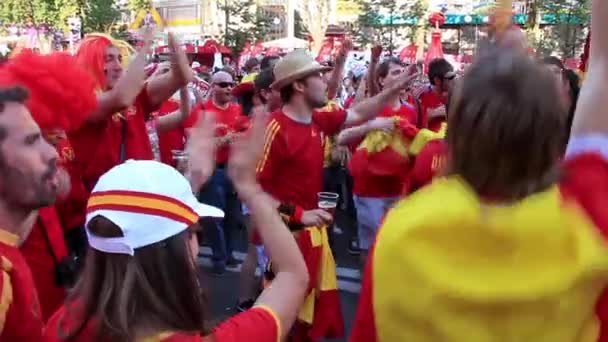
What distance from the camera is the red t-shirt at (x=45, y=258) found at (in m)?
2.85

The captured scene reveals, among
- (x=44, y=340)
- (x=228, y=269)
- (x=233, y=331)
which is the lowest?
(x=228, y=269)

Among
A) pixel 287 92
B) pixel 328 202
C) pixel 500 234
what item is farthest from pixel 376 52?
pixel 500 234

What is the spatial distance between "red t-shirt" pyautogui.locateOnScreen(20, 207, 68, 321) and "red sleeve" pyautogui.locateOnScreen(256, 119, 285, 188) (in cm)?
149

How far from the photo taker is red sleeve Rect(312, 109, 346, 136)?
187 inches

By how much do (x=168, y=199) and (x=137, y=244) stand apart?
0.48 feet

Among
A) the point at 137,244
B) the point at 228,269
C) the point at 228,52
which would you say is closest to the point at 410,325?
the point at 137,244

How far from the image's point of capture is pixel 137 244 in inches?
66.6

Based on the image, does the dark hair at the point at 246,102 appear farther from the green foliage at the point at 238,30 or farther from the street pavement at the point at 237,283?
the green foliage at the point at 238,30

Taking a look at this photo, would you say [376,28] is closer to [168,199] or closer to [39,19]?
[39,19]

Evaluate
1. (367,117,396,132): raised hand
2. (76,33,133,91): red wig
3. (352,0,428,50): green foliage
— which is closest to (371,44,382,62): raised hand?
(367,117,396,132): raised hand

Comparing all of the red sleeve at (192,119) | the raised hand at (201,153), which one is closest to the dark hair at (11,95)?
the raised hand at (201,153)

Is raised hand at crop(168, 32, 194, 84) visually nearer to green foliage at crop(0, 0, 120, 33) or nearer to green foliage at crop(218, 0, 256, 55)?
green foliage at crop(0, 0, 120, 33)

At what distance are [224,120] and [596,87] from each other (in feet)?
19.0

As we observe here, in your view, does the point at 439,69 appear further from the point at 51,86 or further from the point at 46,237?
the point at 46,237
